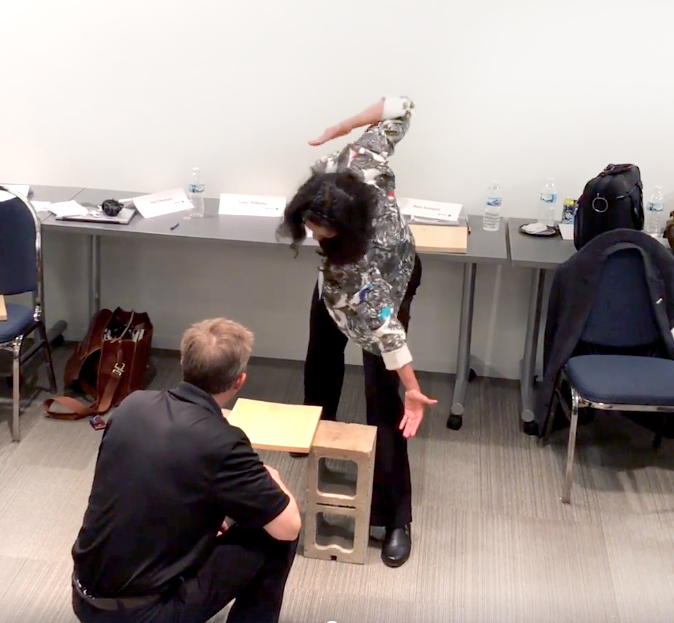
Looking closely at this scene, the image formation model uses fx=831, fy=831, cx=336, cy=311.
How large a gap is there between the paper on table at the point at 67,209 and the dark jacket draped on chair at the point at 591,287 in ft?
5.92

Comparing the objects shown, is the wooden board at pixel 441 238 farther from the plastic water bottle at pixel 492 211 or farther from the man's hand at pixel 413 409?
the man's hand at pixel 413 409

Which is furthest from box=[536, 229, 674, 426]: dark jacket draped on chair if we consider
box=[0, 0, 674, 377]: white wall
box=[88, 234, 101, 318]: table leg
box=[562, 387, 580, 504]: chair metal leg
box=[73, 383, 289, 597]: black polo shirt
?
box=[88, 234, 101, 318]: table leg

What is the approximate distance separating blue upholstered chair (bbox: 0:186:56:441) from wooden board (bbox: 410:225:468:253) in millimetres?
1375

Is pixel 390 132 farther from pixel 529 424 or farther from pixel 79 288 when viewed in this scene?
pixel 79 288

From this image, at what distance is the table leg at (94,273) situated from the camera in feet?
11.8

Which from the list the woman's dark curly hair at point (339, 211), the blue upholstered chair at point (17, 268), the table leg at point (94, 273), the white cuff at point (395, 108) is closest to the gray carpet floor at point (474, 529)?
the blue upholstered chair at point (17, 268)

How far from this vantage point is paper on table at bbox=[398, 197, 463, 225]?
3270 millimetres

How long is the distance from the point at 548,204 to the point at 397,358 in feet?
4.92

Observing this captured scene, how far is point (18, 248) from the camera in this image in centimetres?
299

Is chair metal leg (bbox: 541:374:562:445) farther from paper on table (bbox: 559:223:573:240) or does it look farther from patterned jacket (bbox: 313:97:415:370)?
patterned jacket (bbox: 313:97:415:370)

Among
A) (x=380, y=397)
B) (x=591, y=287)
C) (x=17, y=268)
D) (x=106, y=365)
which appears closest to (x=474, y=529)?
(x=380, y=397)

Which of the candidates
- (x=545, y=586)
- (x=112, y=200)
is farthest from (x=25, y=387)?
(x=545, y=586)

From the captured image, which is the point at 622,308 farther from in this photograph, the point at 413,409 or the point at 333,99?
the point at 333,99

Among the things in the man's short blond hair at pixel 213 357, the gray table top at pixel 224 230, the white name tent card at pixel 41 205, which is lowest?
the man's short blond hair at pixel 213 357
